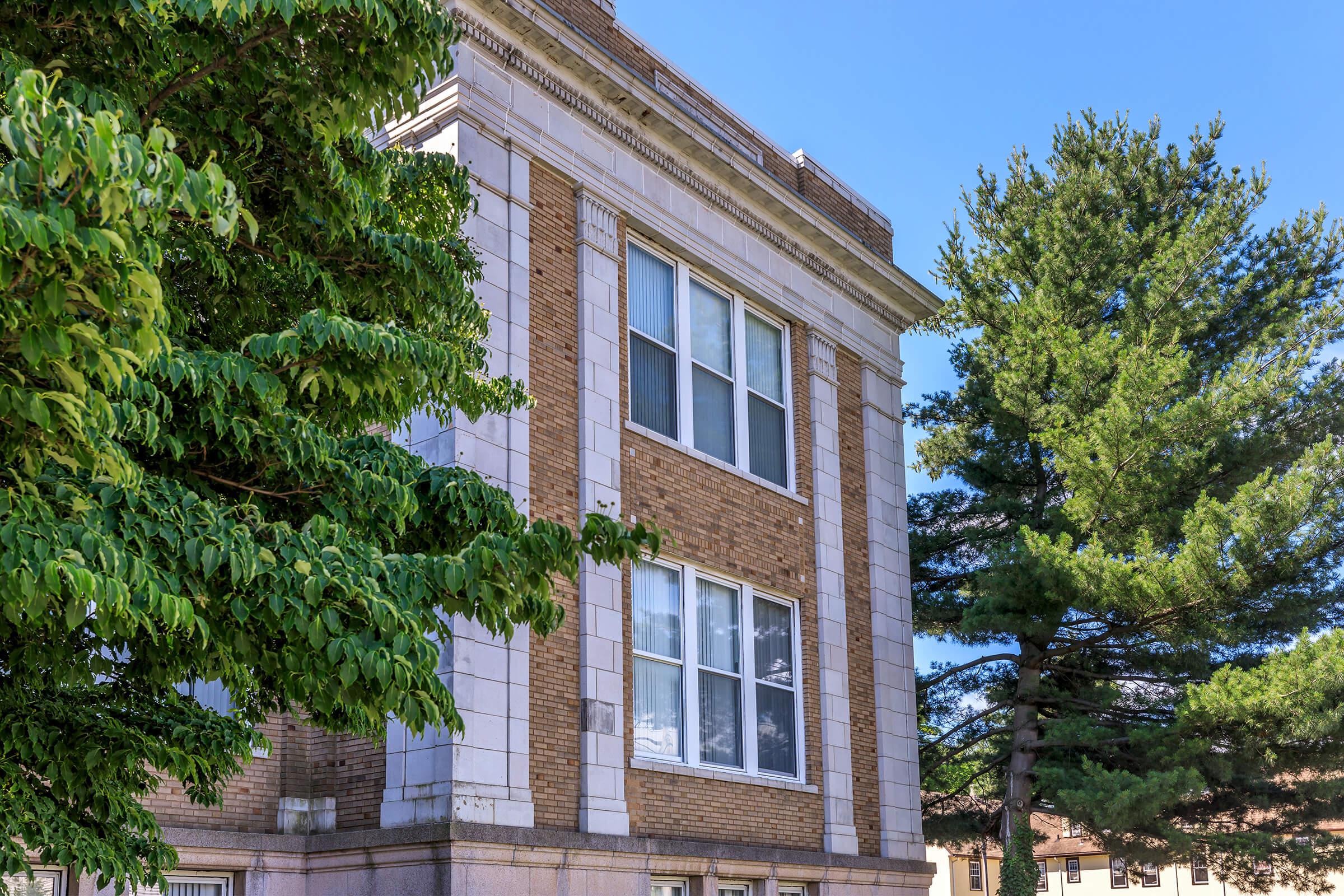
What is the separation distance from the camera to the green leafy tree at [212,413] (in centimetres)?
472

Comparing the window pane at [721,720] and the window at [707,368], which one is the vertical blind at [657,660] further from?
the window at [707,368]

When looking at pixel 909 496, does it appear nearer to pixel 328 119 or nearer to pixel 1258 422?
pixel 1258 422

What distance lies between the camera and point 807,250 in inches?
706

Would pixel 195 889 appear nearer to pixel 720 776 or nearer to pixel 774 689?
pixel 720 776

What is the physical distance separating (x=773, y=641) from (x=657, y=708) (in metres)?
2.45

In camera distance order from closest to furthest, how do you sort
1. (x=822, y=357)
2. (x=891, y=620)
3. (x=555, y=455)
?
(x=555, y=455) < (x=822, y=357) < (x=891, y=620)

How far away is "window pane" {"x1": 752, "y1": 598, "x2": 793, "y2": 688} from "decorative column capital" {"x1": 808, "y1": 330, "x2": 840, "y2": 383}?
126 inches

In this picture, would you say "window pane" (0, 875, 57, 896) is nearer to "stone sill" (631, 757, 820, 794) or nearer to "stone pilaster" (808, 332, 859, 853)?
"stone sill" (631, 757, 820, 794)

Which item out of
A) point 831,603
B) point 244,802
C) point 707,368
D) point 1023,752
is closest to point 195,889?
point 244,802

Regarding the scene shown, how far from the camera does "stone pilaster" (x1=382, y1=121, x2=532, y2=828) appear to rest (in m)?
11.5

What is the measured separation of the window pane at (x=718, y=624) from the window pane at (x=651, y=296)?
2.81 m

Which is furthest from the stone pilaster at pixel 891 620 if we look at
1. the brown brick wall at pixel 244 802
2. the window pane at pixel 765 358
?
the brown brick wall at pixel 244 802

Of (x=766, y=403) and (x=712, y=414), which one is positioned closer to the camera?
(x=712, y=414)

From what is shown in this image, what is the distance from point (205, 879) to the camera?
37.4ft
